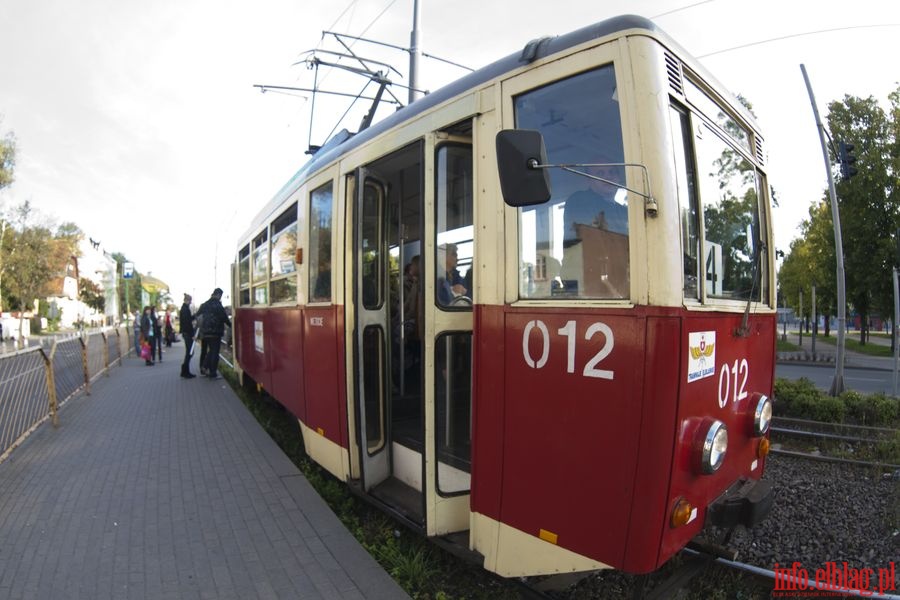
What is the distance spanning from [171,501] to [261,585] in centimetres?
Result: 180

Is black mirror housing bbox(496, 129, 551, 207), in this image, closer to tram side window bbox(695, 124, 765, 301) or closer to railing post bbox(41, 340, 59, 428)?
tram side window bbox(695, 124, 765, 301)

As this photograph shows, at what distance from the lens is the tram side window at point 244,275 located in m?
8.66

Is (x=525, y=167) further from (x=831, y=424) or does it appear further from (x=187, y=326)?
(x=187, y=326)

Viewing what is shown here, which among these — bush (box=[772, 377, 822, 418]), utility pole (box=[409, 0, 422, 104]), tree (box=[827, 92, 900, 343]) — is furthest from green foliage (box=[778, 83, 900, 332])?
utility pole (box=[409, 0, 422, 104])

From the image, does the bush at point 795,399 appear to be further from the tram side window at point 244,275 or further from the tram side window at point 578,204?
the tram side window at point 244,275

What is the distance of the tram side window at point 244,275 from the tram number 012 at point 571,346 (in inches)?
277

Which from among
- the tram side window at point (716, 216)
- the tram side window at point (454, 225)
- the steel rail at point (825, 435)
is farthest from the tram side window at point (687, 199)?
the steel rail at point (825, 435)

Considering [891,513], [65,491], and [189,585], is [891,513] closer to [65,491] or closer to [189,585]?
Answer: [189,585]

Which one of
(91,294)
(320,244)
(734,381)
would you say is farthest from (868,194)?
(91,294)

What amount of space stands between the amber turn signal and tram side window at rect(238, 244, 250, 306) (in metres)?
7.61

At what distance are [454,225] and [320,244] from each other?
1827mm

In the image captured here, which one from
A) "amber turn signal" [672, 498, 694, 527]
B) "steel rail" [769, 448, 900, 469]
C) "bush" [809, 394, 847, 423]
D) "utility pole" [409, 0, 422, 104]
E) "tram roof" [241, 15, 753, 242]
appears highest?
"utility pole" [409, 0, 422, 104]

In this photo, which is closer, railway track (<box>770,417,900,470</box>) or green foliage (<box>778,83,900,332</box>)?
railway track (<box>770,417,900,470</box>)

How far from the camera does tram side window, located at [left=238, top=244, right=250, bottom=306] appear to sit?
8664 mm
